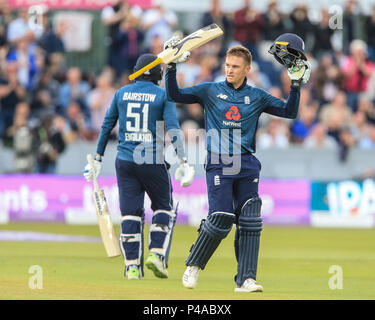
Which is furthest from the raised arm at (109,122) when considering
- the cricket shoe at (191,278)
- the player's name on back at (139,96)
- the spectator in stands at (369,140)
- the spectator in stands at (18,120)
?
the spectator in stands at (369,140)

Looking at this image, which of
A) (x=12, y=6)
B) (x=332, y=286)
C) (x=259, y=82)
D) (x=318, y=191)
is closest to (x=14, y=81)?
(x=12, y=6)

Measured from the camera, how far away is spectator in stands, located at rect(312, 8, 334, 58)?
2492cm

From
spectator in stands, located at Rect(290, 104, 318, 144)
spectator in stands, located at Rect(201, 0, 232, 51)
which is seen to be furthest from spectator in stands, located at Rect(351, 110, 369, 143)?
spectator in stands, located at Rect(201, 0, 232, 51)

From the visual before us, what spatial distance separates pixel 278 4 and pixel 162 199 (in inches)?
587

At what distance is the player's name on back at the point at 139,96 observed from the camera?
11484 millimetres

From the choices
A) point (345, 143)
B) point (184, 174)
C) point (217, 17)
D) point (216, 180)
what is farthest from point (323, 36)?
point (216, 180)

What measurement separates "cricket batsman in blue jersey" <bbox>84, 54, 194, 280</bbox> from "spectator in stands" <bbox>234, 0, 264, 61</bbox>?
13.2 metres

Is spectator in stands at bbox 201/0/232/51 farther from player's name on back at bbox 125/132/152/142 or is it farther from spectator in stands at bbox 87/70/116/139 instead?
player's name on back at bbox 125/132/152/142

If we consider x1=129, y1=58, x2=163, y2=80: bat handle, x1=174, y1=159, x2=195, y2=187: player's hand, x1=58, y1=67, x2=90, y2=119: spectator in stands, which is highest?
x1=58, y1=67, x2=90, y2=119: spectator in stands

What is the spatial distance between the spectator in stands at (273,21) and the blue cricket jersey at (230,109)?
47.9ft

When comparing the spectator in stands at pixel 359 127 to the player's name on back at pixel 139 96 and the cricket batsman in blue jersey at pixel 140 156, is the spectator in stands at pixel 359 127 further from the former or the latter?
the player's name on back at pixel 139 96

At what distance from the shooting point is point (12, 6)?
25.0m

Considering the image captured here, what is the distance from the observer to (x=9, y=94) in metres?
23.0
